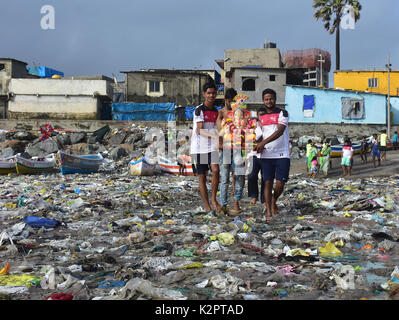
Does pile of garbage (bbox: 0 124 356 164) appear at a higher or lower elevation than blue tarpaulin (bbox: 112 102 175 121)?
lower

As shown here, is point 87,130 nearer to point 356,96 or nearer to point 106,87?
point 106,87

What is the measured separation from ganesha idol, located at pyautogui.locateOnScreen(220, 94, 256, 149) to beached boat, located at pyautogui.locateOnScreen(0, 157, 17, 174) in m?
12.2

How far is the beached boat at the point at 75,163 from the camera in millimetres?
14826

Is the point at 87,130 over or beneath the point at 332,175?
over

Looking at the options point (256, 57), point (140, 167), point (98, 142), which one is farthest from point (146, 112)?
point (140, 167)

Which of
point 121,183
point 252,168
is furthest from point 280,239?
point 121,183

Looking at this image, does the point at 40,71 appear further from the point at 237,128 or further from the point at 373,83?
the point at 237,128

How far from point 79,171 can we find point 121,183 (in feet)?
15.3

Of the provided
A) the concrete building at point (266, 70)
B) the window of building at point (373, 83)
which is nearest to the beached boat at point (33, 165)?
the concrete building at point (266, 70)

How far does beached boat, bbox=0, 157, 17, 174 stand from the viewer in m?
15.3

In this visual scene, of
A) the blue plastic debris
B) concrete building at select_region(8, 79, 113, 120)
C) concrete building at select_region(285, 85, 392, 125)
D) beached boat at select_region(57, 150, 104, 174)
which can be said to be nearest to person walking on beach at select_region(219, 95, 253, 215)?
the blue plastic debris

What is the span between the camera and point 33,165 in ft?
50.8

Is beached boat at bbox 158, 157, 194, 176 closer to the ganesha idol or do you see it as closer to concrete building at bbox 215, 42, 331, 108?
the ganesha idol

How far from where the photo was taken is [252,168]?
698 cm
